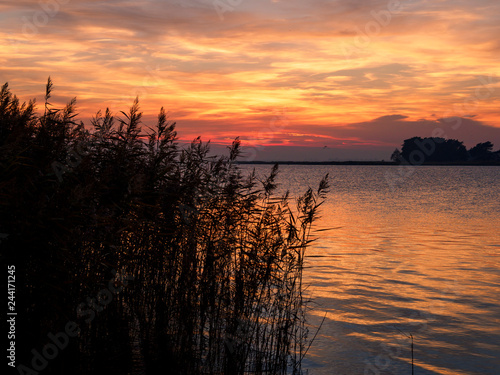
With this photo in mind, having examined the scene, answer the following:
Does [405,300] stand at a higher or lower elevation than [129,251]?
lower

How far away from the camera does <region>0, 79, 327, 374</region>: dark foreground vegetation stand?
6801 mm

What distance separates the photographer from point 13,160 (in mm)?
7402

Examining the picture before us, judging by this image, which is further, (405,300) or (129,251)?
(405,300)

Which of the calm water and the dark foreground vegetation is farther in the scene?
the calm water

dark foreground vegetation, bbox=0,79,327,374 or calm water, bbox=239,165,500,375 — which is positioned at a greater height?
dark foreground vegetation, bbox=0,79,327,374

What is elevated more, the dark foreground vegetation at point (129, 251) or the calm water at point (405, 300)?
the dark foreground vegetation at point (129, 251)

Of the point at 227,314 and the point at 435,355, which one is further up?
the point at 227,314

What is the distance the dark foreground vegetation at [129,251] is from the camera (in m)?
6.80

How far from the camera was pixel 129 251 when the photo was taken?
10.2 m

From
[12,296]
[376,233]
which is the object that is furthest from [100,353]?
[376,233]

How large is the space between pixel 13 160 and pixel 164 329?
4704mm

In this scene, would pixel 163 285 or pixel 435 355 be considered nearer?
pixel 163 285

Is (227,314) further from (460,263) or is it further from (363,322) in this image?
(460,263)

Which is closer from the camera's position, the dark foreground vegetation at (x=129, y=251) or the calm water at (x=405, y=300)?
the dark foreground vegetation at (x=129, y=251)
